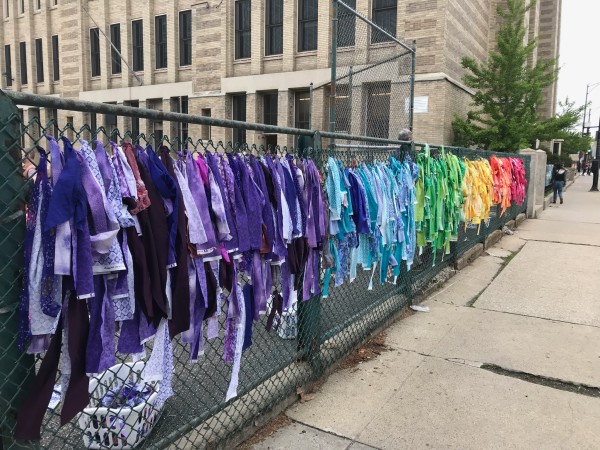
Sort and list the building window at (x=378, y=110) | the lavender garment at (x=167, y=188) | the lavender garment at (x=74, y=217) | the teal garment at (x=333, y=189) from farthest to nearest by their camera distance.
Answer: the building window at (x=378, y=110) < the teal garment at (x=333, y=189) < the lavender garment at (x=167, y=188) < the lavender garment at (x=74, y=217)

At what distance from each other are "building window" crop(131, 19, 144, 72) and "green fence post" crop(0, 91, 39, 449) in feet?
81.8

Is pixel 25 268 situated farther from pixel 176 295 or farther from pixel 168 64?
pixel 168 64

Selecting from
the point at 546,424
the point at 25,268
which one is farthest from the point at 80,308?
the point at 546,424

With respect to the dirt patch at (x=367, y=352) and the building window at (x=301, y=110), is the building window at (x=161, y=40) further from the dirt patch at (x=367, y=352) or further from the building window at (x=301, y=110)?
the dirt patch at (x=367, y=352)

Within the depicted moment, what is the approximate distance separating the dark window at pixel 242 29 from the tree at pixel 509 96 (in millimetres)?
9637

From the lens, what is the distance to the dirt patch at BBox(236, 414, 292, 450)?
3049 mm

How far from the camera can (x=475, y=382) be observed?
393 cm

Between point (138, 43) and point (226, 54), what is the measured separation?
20.3 ft

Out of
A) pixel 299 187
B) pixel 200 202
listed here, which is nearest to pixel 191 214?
pixel 200 202

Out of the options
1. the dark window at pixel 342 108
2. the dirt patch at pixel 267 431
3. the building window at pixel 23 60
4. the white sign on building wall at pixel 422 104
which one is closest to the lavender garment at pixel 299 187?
the dirt patch at pixel 267 431

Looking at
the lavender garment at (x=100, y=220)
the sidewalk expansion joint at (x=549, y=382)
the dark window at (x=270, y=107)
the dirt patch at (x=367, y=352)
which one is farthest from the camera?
the dark window at (x=270, y=107)

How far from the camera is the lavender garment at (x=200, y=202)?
240 centimetres

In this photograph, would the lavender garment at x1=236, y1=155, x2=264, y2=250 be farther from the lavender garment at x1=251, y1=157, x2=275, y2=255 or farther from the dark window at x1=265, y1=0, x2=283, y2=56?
the dark window at x1=265, y1=0, x2=283, y2=56

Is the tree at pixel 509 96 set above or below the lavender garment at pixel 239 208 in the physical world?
above
